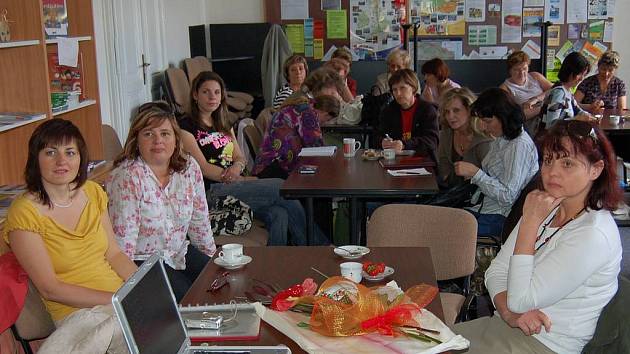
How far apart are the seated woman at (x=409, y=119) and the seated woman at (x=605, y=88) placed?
2281mm

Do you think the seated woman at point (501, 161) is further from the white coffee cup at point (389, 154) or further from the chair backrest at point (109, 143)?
the chair backrest at point (109, 143)

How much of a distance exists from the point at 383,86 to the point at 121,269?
4448mm

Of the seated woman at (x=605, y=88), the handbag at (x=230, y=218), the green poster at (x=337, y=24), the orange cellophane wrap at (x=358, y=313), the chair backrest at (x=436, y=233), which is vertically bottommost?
the handbag at (x=230, y=218)

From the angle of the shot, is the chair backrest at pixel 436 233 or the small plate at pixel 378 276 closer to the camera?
the small plate at pixel 378 276

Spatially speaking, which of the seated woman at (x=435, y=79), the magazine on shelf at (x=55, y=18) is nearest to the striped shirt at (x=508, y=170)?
the magazine on shelf at (x=55, y=18)

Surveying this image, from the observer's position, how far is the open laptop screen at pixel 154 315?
1.46 metres

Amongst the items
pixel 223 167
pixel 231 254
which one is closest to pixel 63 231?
pixel 231 254

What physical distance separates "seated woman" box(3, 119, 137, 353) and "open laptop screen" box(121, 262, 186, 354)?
2.81 ft

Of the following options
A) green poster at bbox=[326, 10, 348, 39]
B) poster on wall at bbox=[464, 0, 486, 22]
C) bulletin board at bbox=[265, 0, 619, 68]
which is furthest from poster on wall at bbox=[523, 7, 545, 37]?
green poster at bbox=[326, 10, 348, 39]

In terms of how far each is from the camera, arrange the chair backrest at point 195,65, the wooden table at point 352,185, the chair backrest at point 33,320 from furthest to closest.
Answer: the chair backrest at point 195,65
the wooden table at point 352,185
the chair backrest at point 33,320

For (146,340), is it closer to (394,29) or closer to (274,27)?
(274,27)

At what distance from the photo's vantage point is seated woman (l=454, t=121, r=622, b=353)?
201 cm

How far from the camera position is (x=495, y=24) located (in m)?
8.59

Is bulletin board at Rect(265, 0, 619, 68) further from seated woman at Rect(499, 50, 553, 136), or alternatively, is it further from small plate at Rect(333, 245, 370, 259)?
small plate at Rect(333, 245, 370, 259)
